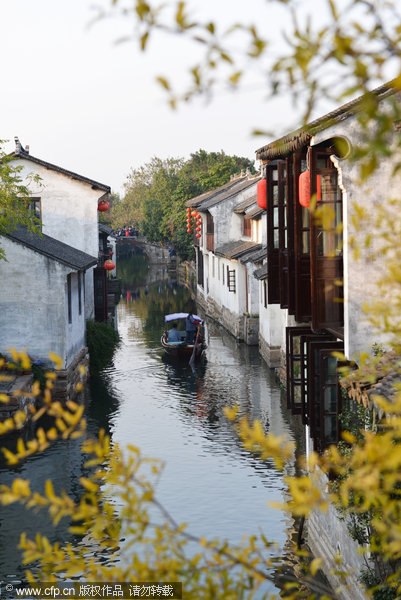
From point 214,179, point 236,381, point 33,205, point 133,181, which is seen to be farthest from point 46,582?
point 133,181

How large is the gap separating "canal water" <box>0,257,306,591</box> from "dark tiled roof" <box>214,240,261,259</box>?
3.82 m

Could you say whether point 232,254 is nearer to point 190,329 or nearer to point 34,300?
point 190,329

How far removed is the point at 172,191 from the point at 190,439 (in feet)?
224

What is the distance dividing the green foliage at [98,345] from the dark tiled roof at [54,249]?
9.39 feet

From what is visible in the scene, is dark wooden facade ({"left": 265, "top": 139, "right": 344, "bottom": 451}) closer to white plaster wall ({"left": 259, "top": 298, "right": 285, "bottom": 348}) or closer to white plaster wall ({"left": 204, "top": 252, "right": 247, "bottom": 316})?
white plaster wall ({"left": 259, "top": 298, "right": 285, "bottom": 348})

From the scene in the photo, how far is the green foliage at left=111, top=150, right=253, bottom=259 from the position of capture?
211 feet

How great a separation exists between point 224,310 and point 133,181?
257 ft

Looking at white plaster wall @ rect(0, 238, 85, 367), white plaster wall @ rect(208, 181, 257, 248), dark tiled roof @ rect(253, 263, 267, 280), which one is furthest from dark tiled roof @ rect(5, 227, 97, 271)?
white plaster wall @ rect(208, 181, 257, 248)

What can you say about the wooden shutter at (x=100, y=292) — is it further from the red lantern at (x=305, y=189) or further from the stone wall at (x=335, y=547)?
the red lantern at (x=305, y=189)

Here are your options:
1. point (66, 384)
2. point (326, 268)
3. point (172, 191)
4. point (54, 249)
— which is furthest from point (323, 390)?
point (172, 191)

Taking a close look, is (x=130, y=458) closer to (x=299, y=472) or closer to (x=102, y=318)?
(x=299, y=472)

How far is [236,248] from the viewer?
38781 mm

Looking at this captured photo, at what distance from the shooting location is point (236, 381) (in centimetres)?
2762

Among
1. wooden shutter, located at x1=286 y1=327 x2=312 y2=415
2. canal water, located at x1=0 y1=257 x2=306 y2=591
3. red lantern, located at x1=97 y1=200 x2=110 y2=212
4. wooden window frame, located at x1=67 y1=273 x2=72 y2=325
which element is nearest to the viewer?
wooden shutter, located at x1=286 y1=327 x2=312 y2=415
